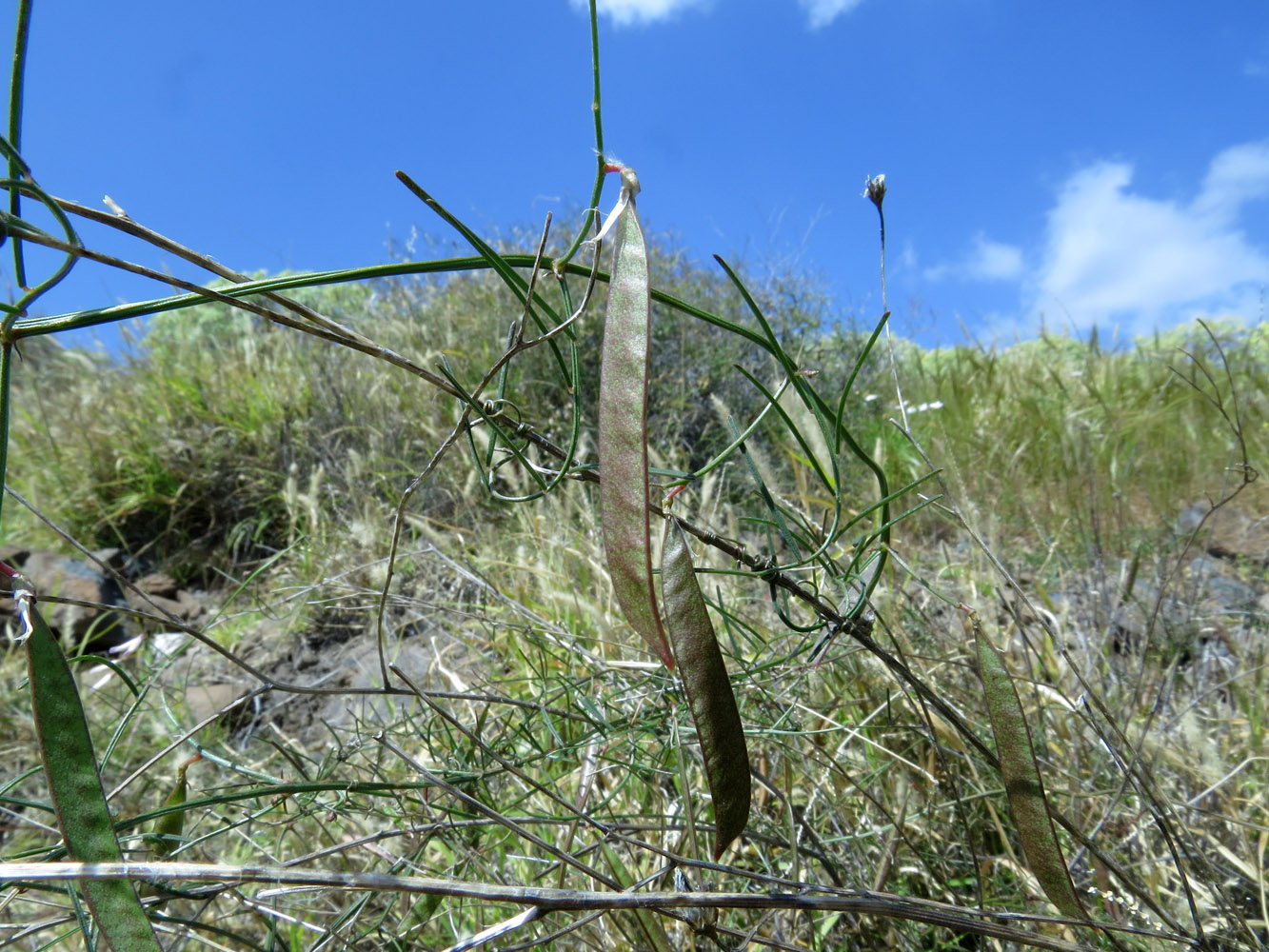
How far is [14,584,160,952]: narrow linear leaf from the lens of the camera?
1.00 feet

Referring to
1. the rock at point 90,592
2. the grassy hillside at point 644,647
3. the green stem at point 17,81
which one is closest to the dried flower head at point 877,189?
the grassy hillside at point 644,647

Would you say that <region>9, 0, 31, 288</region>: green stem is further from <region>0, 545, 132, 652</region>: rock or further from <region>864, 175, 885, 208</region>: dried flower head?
<region>0, 545, 132, 652</region>: rock

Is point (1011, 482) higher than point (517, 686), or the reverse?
point (1011, 482)

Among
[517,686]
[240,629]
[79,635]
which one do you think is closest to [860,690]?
[517,686]

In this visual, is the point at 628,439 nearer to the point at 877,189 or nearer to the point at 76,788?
the point at 76,788

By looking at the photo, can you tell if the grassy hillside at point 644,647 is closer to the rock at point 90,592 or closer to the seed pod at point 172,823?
the seed pod at point 172,823

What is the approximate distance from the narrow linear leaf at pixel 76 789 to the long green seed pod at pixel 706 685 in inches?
9.1

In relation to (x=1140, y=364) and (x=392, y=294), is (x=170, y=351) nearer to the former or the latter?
(x=392, y=294)

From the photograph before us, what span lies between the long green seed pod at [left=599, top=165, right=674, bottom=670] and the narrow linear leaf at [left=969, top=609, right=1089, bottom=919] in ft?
1.09

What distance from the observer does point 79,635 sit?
3088 mm

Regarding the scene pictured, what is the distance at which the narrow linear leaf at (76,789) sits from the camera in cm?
31

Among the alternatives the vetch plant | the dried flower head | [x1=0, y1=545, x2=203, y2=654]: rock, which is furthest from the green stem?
[x1=0, y1=545, x2=203, y2=654]: rock

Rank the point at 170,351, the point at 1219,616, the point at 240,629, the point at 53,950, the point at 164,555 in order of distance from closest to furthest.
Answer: the point at 53,950, the point at 1219,616, the point at 240,629, the point at 164,555, the point at 170,351

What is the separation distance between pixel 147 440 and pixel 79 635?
110cm
